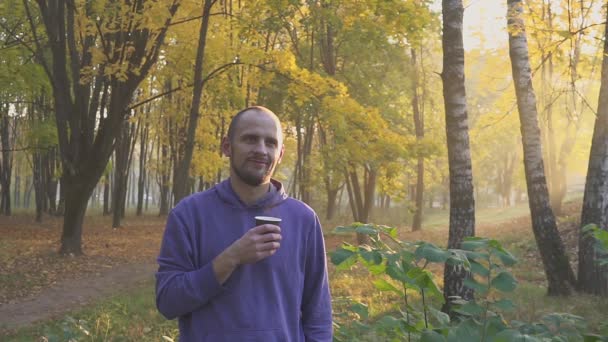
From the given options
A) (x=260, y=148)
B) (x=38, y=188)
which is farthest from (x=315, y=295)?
(x=38, y=188)

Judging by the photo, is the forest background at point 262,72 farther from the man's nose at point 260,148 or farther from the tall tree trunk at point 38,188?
the man's nose at point 260,148

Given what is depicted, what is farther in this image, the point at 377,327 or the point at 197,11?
the point at 197,11

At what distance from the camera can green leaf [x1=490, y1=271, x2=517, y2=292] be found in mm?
2266

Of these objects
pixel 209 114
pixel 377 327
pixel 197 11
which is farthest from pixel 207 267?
pixel 209 114

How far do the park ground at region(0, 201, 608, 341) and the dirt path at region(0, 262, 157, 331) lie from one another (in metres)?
0.01

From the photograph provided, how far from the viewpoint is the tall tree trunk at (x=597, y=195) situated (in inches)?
345

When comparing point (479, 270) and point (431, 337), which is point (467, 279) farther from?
point (431, 337)

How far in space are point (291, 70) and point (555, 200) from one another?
14.7 metres

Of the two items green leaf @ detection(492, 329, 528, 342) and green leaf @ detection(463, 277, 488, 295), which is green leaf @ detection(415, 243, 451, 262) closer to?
→ green leaf @ detection(463, 277, 488, 295)

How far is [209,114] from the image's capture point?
2694 cm

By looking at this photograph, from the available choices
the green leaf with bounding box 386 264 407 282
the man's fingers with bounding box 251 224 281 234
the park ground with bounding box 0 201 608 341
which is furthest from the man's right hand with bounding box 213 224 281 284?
the park ground with bounding box 0 201 608 341

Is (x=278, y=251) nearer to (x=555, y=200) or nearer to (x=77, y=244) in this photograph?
(x=77, y=244)

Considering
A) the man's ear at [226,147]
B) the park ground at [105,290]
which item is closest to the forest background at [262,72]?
the park ground at [105,290]

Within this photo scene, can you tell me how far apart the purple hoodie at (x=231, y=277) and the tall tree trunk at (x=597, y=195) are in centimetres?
760
